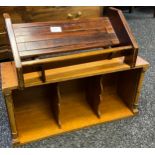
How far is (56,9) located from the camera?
2.17 m

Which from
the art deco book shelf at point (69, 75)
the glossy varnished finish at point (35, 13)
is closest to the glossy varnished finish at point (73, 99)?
the art deco book shelf at point (69, 75)

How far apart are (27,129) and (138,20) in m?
2.85

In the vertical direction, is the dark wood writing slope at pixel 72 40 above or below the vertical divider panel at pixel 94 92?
above

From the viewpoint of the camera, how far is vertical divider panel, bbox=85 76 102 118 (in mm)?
1517

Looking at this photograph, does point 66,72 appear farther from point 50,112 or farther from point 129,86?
point 129,86

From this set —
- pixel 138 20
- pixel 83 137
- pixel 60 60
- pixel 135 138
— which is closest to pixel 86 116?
pixel 83 137

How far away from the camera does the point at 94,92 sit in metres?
1.60

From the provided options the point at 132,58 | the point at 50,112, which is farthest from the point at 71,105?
the point at 132,58

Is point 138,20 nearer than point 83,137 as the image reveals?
No

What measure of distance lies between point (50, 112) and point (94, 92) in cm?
34

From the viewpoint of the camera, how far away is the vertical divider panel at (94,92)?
1.52 metres

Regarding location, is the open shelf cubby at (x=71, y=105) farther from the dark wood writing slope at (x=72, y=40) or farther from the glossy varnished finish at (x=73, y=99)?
the dark wood writing slope at (x=72, y=40)

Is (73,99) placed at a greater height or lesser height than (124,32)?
lesser
